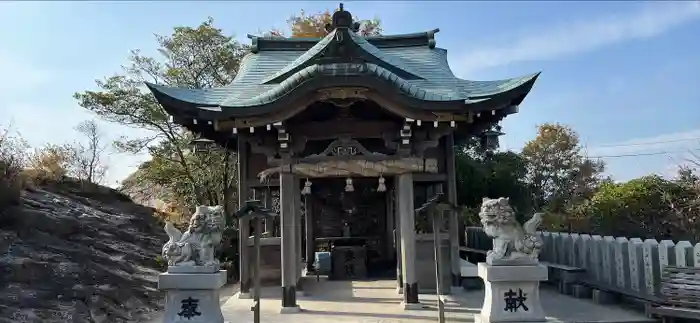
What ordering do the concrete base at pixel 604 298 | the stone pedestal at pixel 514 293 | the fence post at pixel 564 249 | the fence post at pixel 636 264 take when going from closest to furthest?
the stone pedestal at pixel 514 293 → the fence post at pixel 636 264 → the concrete base at pixel 604 298 → the fence post at pixel 564 249

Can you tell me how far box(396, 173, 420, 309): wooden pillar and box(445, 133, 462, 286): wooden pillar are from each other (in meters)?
1.23

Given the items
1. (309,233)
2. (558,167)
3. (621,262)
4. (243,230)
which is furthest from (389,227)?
(558,167)

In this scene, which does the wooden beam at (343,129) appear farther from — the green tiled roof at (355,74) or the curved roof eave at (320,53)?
the curved roof eave at (320,53)

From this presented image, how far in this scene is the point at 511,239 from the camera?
667 centimetres

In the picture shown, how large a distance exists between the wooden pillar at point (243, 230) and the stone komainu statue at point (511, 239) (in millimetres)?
5150

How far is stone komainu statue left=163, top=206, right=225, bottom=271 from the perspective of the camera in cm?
653

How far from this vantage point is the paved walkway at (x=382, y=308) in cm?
789

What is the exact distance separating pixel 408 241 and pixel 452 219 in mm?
1597

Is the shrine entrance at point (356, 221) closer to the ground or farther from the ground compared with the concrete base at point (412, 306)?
farther from the ground

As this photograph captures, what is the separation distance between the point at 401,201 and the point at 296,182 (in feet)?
7.02

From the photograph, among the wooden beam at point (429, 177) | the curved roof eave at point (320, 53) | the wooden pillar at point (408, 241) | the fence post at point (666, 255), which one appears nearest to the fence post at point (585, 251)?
the fence post at point (666, 255)

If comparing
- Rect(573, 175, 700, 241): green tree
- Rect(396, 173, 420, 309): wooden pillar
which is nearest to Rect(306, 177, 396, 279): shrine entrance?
Rect(396, 173, 420, 309): wooden pillar

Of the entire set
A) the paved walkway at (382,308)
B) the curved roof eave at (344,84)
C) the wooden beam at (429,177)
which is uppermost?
the curved roof eave at (344,84)

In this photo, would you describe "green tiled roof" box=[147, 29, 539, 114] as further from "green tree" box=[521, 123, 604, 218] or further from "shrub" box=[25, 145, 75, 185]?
"green tree" box=[521, 123, 604, 218]
